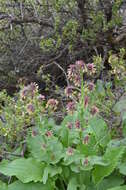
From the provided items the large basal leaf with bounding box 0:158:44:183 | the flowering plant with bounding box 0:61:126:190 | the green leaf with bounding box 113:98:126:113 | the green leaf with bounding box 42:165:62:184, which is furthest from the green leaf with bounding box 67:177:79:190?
the green leaf with bounding box 113:98:126:113

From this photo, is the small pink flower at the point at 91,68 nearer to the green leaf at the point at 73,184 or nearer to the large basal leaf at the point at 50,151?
the large basal leaf at the point at 50,151

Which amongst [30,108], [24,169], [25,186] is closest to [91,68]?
Answer: [30,108]

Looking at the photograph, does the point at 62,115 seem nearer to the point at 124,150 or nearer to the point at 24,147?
the point at 24,147

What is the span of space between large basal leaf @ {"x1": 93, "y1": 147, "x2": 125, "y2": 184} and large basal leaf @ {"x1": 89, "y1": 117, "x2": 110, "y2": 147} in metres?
0.26

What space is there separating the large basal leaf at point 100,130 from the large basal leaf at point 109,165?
0.84 feet

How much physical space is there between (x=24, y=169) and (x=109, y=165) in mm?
679

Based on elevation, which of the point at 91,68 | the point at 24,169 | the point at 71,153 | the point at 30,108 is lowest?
the point at 24,169

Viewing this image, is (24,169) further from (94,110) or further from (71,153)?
(94,110)

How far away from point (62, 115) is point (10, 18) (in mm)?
1491

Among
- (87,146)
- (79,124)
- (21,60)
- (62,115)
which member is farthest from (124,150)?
(21,60)

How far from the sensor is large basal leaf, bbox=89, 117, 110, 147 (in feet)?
10.6

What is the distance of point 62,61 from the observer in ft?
16.3

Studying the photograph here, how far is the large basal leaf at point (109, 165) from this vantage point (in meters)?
2.90

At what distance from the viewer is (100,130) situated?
129 inches
